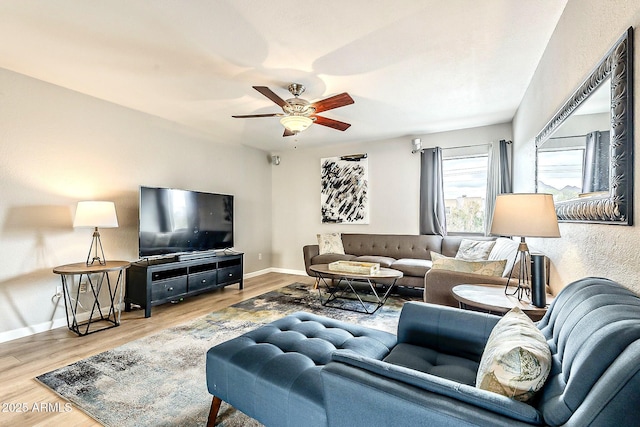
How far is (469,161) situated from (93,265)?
16.8ft

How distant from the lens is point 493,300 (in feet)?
6.36

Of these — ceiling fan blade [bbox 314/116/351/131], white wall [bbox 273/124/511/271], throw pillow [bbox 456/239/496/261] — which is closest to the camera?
ceiling fan blade [bbox 314/116/351/131]

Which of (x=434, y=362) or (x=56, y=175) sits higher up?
(x=56, y=175)

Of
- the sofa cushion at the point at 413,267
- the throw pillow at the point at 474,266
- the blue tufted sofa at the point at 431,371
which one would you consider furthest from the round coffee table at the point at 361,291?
the blue tufted sofa at the point at 431,371

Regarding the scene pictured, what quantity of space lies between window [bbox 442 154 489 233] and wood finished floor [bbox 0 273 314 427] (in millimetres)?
3291

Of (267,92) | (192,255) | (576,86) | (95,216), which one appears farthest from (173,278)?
(576,86)

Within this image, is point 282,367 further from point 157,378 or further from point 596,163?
point 596,163

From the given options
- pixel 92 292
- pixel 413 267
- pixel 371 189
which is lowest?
pixel 92 292

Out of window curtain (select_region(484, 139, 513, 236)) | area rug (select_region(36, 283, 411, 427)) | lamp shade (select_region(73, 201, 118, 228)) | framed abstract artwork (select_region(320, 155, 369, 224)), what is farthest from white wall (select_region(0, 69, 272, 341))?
window curtain (select_region(484, 139, 513, 236))

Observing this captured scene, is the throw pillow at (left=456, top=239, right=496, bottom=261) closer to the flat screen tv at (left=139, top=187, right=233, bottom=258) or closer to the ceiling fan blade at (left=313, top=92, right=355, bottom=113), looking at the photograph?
the ceiling fan blade at (left=313, top=92, right=355, bottom=113)

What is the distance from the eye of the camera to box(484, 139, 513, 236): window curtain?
4219 mm

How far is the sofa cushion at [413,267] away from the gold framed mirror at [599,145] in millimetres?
2316

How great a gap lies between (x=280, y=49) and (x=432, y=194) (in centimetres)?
333

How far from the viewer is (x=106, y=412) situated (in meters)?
1.77
